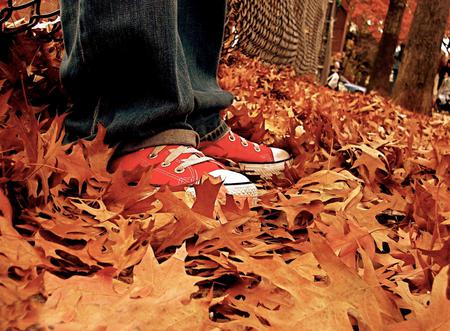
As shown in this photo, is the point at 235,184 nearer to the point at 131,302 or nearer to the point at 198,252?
the point at 198,252

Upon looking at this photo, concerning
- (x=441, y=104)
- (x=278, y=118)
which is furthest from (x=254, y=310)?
(x=441, y=104)

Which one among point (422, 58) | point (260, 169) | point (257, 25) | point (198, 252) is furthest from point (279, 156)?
point (422, 58)

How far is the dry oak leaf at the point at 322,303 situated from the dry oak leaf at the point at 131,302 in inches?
2.8

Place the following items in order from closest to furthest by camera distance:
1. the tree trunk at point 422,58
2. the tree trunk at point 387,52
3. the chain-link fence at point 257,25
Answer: the chain-link fence at point 257,25, the tree trunk at point 422,58, the tree trunk at point 387,52

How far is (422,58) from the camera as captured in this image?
604cm

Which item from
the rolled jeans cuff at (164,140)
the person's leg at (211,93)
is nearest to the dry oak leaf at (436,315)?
the rolled jeans cuff at (164,140)

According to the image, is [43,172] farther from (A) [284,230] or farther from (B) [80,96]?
(A) [284,230]

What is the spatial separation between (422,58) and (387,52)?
3.46 m

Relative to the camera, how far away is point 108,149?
105 centimetres

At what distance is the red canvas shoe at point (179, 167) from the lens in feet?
3.35

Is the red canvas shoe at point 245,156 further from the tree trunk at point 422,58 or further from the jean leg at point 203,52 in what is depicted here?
the tree trunk at point 422,58

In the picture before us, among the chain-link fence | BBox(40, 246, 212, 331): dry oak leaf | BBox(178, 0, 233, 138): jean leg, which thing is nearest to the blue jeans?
BBox(178, 0, 233, 138): jean leg

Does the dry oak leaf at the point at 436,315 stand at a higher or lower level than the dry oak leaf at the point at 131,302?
higher

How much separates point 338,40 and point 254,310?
20.2 m
